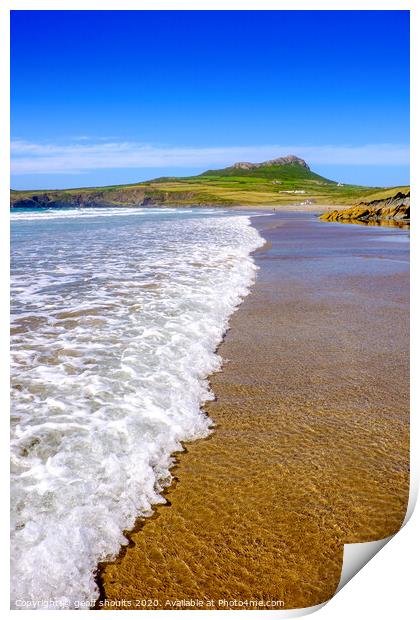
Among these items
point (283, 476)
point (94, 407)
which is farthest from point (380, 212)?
point (283, 476)

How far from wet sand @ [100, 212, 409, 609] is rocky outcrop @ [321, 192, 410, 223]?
34.8 m

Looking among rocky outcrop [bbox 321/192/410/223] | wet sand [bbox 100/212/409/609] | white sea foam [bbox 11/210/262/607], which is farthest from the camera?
rocky outcrop [bbox 321/192/410/223]

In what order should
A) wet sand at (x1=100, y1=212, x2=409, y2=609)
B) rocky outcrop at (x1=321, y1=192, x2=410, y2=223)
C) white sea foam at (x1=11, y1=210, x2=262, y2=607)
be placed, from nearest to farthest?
1. wet sand at (x1=100, y1=212, x2=409, y2=609)
2. white sea foam at (x1=11, y1=210, x2=262, y2=607)
3. rocky outcrop at (x1=321, y1=192, x2=410, y2=223)

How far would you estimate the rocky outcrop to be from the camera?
39250 millimetres

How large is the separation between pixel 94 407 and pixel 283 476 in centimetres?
182

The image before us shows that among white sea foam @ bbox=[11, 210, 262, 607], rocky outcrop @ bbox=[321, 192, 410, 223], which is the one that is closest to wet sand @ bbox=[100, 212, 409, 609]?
white sea foam @ bbox=[11, 210, 262, 607]

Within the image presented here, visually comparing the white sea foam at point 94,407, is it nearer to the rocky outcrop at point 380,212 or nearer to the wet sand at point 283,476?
the wet sand at point 283,476

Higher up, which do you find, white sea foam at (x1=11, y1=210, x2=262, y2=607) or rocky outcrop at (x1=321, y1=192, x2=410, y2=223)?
rocky outcrop at (x1=321, y1=192, x2=410, y2=223)

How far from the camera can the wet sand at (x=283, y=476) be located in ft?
8.89

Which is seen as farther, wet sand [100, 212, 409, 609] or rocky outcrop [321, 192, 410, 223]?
rocky outcrop [321, 192, 410, 223]

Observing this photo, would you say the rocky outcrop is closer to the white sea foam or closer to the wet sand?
the white sea foam

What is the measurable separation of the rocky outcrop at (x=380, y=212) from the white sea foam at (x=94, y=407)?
33135 mm

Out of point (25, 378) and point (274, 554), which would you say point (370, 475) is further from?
point (25, 378)
